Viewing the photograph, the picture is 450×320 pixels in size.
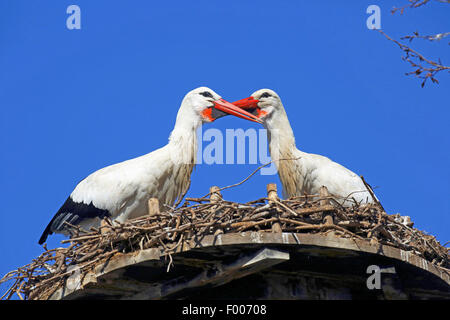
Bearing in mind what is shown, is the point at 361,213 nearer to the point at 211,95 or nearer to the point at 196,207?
the point at 196,207

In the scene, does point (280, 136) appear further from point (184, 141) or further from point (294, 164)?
point (184, 141)

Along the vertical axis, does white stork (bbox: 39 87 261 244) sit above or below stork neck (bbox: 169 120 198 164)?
below

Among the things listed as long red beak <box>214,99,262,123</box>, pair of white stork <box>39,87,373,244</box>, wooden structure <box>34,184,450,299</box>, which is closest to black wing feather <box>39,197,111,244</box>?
pair of white stork <box>39,87,373,244</box>

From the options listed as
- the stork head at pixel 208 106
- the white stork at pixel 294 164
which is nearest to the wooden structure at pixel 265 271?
the white stork at pixel 294 164

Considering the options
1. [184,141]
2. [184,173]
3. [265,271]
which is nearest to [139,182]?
[184,173]

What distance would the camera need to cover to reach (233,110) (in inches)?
374

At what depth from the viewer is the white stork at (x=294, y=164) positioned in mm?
8562

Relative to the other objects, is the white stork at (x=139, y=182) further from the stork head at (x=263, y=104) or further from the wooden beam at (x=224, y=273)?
the wooden beam at (x=224, y=273)

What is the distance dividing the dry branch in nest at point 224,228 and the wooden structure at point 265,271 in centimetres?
7

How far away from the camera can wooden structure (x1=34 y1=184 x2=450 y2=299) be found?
6344mm

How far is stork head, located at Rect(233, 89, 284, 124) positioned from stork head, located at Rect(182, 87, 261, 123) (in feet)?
0.41

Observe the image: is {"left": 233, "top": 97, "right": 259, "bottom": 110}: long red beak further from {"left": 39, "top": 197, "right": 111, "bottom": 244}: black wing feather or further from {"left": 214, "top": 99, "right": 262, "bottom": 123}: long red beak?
{"left": 39, "top": 197, "right": 111, "bottom": 244}: black wing feather

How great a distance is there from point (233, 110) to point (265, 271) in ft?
10.0

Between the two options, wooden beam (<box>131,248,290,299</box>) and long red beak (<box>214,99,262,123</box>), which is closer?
wooden beam (<box>131,248,290,299</box>)
